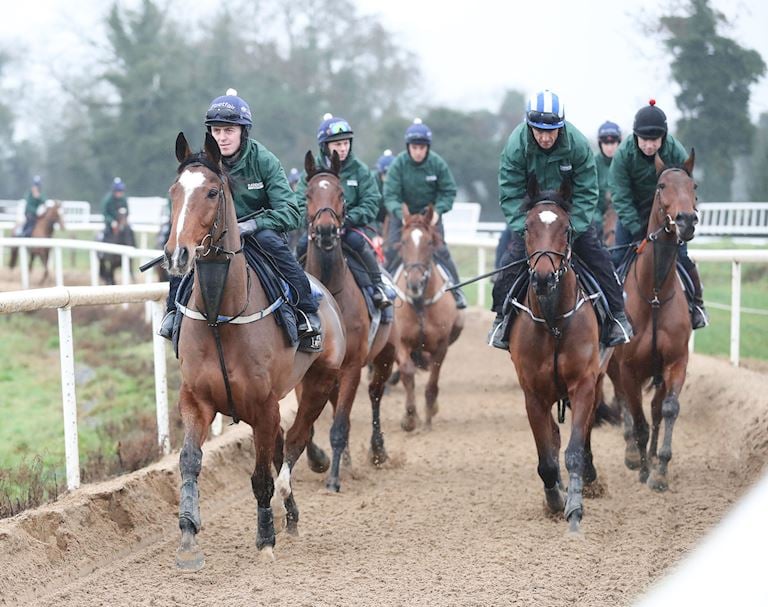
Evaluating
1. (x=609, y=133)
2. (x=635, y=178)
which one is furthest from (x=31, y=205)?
(x=635, y=178)

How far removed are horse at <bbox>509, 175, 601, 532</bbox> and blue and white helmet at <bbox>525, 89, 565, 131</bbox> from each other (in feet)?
1.55

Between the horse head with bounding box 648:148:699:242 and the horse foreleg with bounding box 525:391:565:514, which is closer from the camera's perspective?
the horse foreleg with bounding box 525:391:565:514

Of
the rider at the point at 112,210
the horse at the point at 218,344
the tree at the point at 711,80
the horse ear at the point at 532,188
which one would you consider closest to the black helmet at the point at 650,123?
the horse ear at the point at 532,188

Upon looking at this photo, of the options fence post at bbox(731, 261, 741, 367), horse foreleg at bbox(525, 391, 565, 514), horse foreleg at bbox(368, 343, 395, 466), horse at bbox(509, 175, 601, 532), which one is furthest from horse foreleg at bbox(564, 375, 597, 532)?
fence post at bbox(731, 261, 741, 367)

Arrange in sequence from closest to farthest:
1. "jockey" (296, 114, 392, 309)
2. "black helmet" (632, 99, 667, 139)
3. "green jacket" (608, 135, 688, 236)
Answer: "black helmet" (632, 99, 667, 139) → "green jacket" (608, 135, 688, 236) → "jockey" (296, 114, 392, 309)

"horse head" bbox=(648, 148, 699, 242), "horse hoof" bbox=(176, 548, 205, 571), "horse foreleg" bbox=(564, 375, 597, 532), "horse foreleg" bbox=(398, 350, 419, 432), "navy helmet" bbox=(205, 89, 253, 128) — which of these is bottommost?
"horse foreleg" bbox=(398, 350, 419, 432)

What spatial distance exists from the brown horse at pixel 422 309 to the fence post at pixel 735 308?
119 inches

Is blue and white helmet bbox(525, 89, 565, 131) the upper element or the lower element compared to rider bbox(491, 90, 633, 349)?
upper

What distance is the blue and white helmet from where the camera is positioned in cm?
699

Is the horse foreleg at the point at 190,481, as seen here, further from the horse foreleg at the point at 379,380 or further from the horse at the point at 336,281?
the horse foreleg at the point at 379,380

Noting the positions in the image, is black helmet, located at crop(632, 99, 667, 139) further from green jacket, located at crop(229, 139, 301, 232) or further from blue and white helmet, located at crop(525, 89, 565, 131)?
Answer: green jacket, located at crop(229, 139, 301, 232)

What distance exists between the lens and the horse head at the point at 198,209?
5043 mm

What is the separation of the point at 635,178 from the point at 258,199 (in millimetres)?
3701

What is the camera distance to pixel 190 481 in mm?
5602
